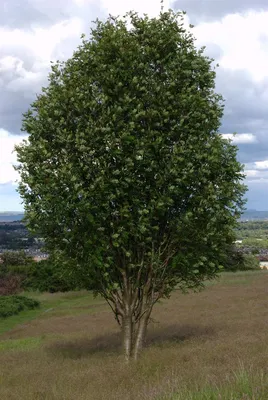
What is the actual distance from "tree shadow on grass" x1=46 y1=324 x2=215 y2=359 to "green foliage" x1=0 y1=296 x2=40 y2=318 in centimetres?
2299

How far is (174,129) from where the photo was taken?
1850 cm

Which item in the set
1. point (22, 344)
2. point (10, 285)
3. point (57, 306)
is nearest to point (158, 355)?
point (22, 344)

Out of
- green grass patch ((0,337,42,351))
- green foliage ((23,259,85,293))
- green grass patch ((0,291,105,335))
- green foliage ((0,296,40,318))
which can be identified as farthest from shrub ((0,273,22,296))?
green grass patch ((0,337,42,351))

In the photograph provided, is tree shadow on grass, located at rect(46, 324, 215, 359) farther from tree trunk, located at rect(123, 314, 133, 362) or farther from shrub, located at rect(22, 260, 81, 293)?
shrub, located at rect(22, 260, 81, 293)

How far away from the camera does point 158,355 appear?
1784cm

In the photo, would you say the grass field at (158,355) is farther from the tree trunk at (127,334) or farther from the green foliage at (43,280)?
the green foliage at (43,280)

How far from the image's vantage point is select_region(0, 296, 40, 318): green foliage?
4838cm

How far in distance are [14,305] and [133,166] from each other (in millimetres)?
37506

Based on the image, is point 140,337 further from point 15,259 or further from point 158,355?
point 15,259

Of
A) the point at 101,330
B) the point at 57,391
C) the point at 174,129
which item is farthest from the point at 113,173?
the point at 101,330

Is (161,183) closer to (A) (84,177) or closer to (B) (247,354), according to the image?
(A) (84,177)

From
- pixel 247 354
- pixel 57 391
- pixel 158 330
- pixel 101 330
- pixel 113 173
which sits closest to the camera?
pixel 57 391

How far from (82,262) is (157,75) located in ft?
27.5

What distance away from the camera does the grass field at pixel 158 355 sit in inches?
393
